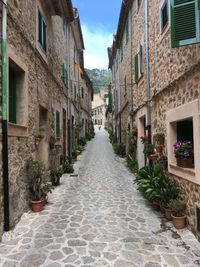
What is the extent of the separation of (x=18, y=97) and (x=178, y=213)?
465 cm

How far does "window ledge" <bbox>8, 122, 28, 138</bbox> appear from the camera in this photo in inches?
176

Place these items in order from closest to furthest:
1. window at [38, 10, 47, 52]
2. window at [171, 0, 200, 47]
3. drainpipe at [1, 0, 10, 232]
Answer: window at [171, 0, 200, 47]
drainpipe at [1, 0, 10, 232]
window at [38, 10, 47, 52]

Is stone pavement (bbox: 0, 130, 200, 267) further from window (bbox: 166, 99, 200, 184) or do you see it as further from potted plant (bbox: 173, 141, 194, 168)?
potted plant (bbox: 173, 141, 194, 168)

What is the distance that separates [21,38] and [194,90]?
417 centimetres

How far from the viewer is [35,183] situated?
18.4 feet

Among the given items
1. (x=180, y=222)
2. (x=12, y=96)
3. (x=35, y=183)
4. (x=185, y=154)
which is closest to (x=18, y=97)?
(x=12, y=96)

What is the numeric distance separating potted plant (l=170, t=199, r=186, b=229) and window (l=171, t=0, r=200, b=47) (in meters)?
3.13

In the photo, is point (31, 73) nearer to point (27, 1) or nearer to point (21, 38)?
point (21, 38)

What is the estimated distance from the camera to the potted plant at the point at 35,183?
213 inches

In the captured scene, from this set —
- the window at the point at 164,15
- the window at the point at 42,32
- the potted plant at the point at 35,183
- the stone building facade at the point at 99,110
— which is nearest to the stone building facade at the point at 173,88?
the window at the point at 164,15

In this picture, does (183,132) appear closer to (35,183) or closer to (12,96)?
(35,183)

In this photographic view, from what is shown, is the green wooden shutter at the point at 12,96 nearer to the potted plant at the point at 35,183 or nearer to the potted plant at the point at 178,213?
the potted plant at the point at 35,183

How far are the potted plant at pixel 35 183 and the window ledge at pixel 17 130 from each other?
2.66 ft

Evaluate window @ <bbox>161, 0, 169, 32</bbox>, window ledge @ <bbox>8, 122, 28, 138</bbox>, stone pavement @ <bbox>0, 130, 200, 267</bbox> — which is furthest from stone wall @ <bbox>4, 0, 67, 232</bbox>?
window @ <bbox>161, 0, 169, 32</bbox>
